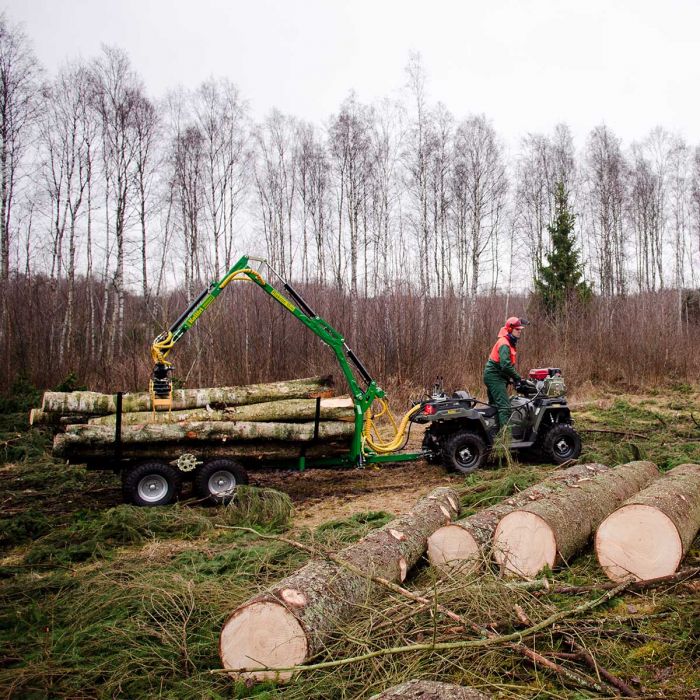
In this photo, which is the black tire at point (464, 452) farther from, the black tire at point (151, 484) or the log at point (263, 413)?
the black tire at point (151, 484)

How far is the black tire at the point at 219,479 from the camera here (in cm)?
750

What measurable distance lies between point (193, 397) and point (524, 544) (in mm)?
5210

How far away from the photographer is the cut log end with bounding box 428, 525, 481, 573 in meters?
4.74

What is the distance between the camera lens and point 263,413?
821cm

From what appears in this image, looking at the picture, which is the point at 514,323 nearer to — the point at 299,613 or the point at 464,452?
the point at 464,452

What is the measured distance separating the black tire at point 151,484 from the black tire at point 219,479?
0.95 ft

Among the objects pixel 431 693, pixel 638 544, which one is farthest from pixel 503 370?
pixel 431 693

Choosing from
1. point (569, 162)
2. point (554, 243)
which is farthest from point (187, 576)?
point (569, 162)

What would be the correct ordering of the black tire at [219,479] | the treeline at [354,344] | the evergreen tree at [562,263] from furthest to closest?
the evergreen tree at [562,263]
the treeline at [354,344]
the black tire at [219,479]

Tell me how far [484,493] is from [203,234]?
20.9m

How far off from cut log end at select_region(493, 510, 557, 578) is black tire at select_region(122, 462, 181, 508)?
14.1 ft

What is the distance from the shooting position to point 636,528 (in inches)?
175

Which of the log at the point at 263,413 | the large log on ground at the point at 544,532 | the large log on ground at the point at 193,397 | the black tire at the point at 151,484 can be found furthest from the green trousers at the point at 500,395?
the black tire at the point at 151,484

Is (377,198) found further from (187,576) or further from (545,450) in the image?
(187,576)
